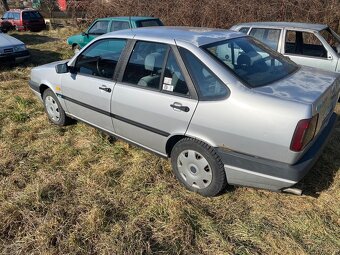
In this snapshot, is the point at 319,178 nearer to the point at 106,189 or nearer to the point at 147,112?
the point at 147,112

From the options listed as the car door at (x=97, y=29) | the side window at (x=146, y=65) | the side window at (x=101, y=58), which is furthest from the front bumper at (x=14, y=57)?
the side window at (x=146, y=65)

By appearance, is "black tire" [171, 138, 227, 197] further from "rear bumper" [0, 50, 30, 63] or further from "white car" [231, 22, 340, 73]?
"rear bumper" [0, 50, 30, 63]

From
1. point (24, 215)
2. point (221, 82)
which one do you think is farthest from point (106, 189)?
point (221, 82)

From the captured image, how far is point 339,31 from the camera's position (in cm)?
1021

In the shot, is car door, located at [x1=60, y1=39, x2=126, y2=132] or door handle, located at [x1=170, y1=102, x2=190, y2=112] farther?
car door, located at [x1=60, y1=39, x2=126, y2=132]

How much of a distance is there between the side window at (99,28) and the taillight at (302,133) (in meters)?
7.76

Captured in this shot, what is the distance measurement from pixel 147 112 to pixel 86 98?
1.12 metres

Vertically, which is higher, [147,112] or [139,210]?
[147,112]

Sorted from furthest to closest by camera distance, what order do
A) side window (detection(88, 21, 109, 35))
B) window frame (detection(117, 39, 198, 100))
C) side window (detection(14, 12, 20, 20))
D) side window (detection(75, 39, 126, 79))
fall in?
side window (detection(14, 12, 20, 20))
side window (detection(88, 21, 109, 35))
side window (detection(75, 39, 126, 79))
window frame (detection(117, 39, 198, 100))

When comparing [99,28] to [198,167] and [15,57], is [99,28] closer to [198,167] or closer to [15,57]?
[15,57]

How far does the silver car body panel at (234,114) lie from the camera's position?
2.54m

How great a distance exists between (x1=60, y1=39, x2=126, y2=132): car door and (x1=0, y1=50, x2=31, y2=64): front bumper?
205 inches

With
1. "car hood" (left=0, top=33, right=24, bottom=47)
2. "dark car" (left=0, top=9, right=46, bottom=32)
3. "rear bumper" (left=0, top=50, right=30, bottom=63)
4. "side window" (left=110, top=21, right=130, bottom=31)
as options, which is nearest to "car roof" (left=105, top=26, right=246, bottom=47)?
"side window" (left=110, top=21, right=130, bottom=31)

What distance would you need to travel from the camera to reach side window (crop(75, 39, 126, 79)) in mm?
3688
